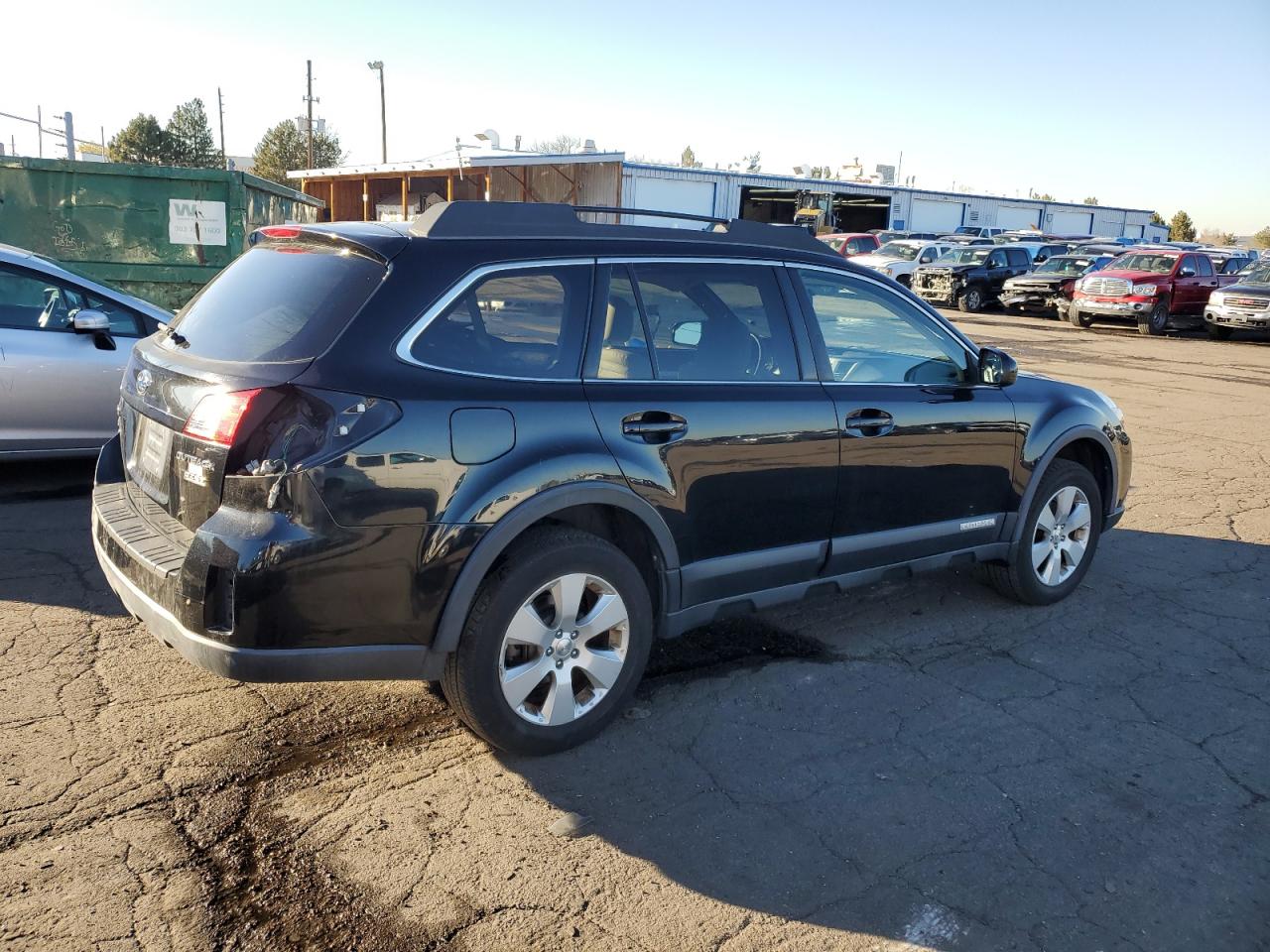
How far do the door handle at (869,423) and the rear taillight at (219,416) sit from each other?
2.36 m

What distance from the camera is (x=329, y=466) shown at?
310 centimetres

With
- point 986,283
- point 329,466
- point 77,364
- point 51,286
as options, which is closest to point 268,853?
point 329,466

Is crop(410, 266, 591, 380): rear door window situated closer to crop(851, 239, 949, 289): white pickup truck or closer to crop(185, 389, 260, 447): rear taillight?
crop(185, 389, 260, 447): rear taillight

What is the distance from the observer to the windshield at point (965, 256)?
28.4 meters

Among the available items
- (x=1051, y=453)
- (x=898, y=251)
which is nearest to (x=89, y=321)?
(x=1051, y=453)

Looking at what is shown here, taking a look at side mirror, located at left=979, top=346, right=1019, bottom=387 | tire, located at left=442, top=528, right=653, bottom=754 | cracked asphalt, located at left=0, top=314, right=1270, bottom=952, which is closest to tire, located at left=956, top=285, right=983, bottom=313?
cracked asphalt, located at left=0, top=314, right=1270, bottom=952

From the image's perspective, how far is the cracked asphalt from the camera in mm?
2877

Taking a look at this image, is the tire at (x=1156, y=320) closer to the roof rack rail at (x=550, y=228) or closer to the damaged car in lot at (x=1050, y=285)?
the damaged car in lot at (x=1050, y=285)

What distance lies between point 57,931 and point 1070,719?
355 cm

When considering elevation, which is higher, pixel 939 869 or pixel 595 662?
pixel 595 662

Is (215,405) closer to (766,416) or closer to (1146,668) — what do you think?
(766,416)

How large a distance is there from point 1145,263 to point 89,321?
78.9ft

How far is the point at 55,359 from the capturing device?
655cm

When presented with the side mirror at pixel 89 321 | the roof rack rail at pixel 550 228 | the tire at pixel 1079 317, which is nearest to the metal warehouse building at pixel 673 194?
the tire at pixel 1079 317
